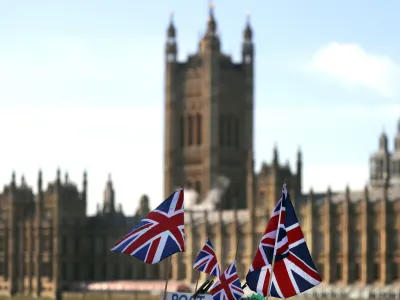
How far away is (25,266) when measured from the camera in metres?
130

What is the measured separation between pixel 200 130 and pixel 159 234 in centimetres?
12017

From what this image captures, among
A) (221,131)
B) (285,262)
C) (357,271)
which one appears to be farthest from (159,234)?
(221,131)

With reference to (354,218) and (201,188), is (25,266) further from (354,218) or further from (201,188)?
(354,218)

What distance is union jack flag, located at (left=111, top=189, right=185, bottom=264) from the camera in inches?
1075

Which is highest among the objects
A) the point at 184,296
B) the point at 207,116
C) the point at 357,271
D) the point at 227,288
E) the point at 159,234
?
the point at 207,116

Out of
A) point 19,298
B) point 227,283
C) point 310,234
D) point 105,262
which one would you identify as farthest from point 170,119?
point 227,283

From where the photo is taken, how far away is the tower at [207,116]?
14538cm

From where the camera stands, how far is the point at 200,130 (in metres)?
148

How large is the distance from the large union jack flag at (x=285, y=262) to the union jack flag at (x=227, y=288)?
5.69 feet

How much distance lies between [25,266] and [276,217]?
347 ft

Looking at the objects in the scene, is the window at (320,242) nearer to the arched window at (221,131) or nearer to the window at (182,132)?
the arched window at (221,131)

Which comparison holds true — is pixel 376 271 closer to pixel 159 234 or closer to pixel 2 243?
pixel 2 243

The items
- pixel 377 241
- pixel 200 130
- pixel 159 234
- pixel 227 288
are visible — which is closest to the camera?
pixel 159 234

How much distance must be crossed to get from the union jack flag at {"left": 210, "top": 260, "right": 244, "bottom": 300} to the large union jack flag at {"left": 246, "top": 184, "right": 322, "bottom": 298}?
1.74m
